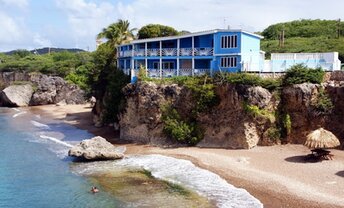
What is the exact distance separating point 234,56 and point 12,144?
26460 mm

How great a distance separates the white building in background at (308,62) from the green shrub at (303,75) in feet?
10.00

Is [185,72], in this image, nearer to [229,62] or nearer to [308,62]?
[229,62]

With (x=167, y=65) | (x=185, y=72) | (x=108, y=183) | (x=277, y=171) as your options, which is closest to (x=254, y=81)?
(x=185, y=72)

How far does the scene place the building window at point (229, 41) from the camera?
146ft

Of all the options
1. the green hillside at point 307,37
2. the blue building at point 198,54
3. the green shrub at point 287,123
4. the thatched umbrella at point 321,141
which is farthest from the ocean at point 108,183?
the green hillside at point 307,37

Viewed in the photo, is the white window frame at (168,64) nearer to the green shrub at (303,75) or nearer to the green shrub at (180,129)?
the green shrub at (180,129)

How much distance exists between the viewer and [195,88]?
41.1m

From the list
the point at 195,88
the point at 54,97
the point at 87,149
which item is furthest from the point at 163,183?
the point at 54,97

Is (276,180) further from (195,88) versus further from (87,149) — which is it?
(87,149)

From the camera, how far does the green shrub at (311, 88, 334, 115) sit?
37.2 metres

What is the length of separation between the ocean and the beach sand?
1350mm

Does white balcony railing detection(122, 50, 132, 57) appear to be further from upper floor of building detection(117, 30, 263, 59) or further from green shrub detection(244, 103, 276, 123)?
green shrub detection(244, 103, 276, 123)

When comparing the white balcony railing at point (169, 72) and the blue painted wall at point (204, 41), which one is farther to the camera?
the blue painted wall at point (204, 41)

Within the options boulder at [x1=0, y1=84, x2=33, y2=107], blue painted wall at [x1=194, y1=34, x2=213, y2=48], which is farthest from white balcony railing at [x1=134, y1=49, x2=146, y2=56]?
boulder at [x1=0, y1=84, x2=33, y2=107]
